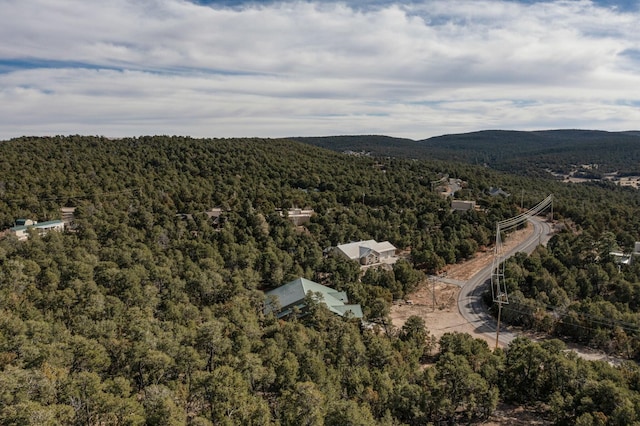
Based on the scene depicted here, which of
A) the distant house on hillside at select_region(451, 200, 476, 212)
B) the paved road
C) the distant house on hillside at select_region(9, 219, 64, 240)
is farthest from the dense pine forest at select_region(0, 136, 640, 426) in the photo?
the paved road

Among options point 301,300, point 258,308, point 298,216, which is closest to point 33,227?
point 258,308

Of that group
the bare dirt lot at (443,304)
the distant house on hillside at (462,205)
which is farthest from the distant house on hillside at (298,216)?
the distant house on hillside at (462,205)

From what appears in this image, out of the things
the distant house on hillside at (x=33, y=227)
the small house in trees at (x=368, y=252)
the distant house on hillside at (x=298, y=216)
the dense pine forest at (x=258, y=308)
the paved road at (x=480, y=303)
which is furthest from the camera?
the distant house on hillside at (x=298, y=216)

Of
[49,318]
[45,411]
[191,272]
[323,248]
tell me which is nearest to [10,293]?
[49,318]

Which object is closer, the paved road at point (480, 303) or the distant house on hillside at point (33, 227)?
the paved road at point (480, 303)

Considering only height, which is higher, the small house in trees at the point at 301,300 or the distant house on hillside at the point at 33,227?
the distant house on hillside at the point at 33,227

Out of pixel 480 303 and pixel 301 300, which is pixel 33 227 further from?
pixel 480 303

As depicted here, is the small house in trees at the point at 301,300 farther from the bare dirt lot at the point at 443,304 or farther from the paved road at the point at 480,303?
the paved road at the point at 480,303
